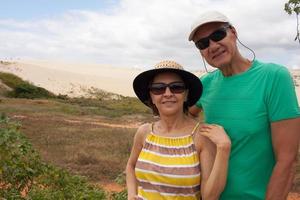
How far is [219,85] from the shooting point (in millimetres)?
2770

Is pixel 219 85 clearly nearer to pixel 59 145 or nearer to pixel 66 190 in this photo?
pixel 66 190

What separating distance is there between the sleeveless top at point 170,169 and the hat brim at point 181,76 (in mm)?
222

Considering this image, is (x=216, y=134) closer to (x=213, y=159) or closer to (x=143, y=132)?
(x=213, y=159)

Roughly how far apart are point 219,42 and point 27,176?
3183mm

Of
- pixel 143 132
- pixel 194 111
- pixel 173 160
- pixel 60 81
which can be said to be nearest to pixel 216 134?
pixel 173 160

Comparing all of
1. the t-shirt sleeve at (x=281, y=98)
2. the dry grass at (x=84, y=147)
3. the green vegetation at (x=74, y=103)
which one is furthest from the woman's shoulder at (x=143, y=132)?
the green vegetation at (x=74, y=103)

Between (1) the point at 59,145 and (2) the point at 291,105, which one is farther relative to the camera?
(1) the point at 59,145

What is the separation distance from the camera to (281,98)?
250 centimetres

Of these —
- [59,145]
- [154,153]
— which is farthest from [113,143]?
[154,153]

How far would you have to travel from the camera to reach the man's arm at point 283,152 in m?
2.50

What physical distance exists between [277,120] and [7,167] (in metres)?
3.23

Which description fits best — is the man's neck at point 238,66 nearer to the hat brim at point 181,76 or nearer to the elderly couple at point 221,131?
the elderly couple at point 221,131

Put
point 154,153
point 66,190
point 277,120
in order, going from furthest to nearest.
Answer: point 66,190
point 154,153
point 277,120

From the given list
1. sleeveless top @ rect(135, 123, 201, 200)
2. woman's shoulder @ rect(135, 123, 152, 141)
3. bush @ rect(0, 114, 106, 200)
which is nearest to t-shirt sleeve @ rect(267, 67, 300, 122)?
sleeveless top @ rect(135, 123, 201, 200)
